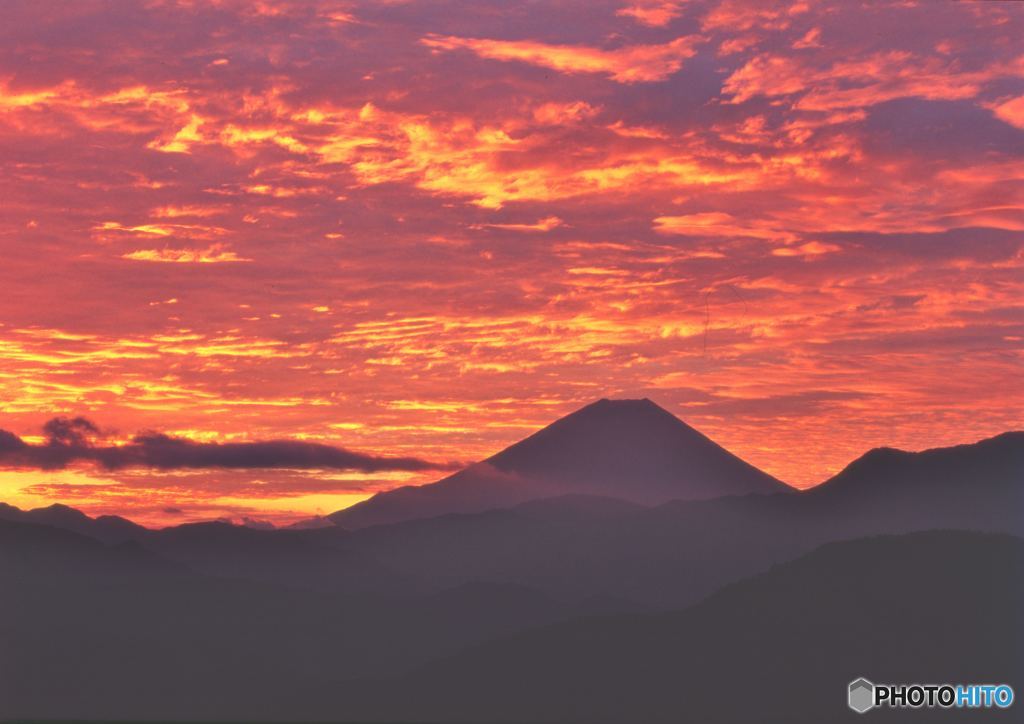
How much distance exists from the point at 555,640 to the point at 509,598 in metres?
9.82

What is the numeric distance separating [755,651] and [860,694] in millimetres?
79714

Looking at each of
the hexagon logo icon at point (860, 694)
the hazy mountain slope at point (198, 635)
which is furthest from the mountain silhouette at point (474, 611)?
the hexagon logo icon at point (860, 694)

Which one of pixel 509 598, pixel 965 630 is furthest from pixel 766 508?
pixel 509 598

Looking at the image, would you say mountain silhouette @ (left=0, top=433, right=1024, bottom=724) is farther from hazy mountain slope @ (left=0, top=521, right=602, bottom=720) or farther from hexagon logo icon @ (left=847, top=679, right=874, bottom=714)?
hexagon logo icon @ (left=847, top=679, right=874, bottom=714)

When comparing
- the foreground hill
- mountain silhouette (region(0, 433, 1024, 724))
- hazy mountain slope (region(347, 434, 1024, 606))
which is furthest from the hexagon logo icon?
hazy mountain slope (region(347, 434, 1024, 606))

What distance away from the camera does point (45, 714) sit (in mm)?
136875

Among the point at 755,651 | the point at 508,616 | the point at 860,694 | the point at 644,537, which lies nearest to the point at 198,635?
the point at 508,616

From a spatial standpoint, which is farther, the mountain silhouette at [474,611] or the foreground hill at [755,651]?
the mountain silhouette at [474,611]

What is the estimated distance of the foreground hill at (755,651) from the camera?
458 feet

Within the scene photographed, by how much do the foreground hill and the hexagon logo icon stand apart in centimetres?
4573

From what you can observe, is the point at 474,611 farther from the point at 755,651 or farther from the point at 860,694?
the point at 860,694

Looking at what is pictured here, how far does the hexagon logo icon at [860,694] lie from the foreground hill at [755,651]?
150 ft

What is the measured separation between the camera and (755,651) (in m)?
158

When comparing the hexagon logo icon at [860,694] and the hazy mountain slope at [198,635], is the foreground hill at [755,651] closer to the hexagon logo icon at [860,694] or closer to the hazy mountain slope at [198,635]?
the hazy mountain slope at [198,635]
